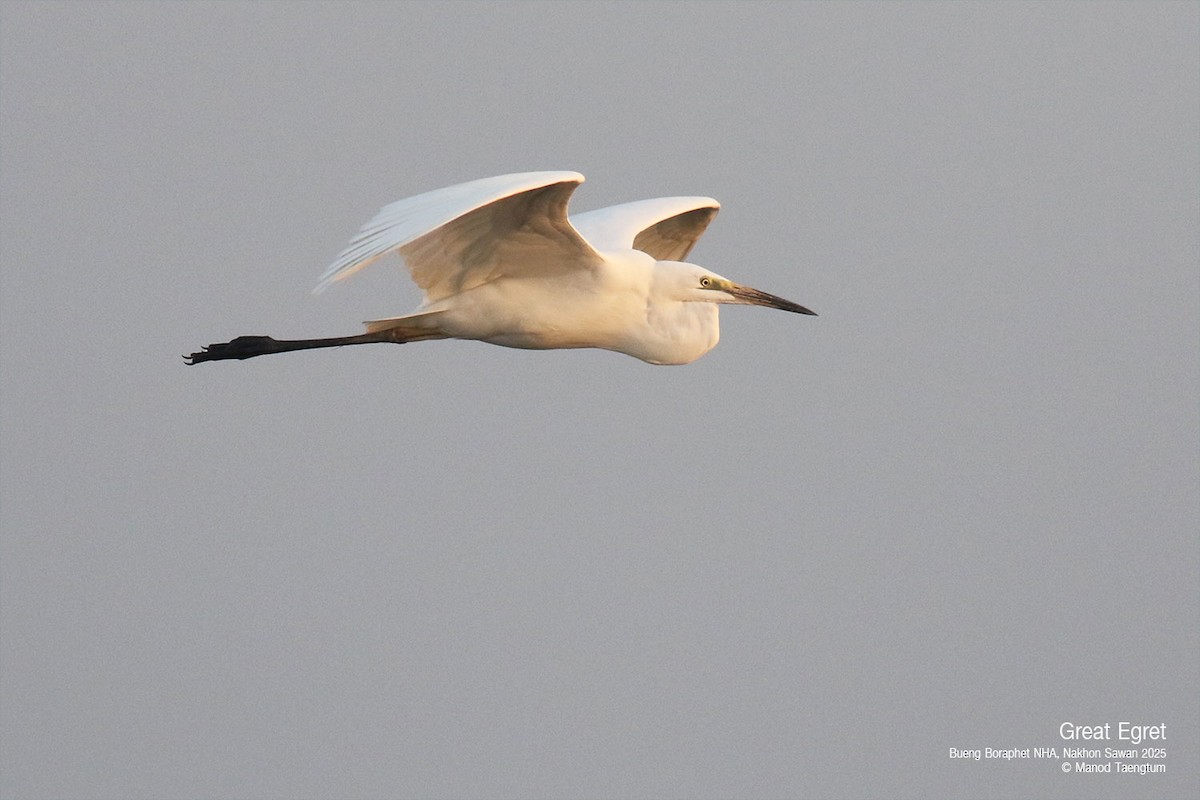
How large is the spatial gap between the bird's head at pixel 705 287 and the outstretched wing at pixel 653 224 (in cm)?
54

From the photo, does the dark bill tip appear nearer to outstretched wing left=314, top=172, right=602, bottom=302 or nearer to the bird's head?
the bird's head

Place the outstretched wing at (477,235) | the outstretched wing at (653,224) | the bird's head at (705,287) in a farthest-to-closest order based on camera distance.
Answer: the outstretched wing at (653,224) < the bird's head at (705,287) < the outstretched wing at (477,235)

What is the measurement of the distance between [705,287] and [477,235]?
162cm

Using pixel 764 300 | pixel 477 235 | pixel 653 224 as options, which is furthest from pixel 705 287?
pixel 477 235

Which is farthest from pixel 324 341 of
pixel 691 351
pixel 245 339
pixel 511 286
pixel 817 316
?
pixel 817 316

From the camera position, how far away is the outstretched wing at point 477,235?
353 inches

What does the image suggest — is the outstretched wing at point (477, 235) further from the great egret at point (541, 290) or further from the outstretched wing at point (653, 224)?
the outstretched wing at point (653, 224)

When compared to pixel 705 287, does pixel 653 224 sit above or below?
above

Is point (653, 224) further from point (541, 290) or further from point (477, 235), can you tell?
point (477, 235)

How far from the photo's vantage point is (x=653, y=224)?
1240 centimetres

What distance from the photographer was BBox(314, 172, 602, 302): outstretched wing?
8977 mm

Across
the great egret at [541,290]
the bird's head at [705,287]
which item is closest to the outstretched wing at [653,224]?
the great egret at [541,290]

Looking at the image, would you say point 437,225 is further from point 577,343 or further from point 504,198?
point 577,343

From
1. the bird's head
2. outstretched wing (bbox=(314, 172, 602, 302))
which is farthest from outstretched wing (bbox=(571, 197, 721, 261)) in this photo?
outstretched wing (bbox=(314, 172, 602, 302))
